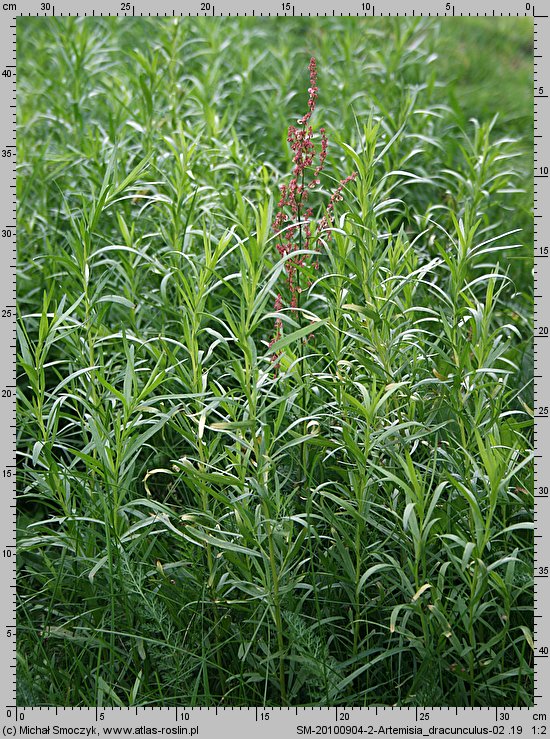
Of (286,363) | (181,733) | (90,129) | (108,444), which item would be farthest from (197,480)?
(90,129)

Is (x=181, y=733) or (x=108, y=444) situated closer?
(x=181, y=733)

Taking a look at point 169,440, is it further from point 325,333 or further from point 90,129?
point 90,129

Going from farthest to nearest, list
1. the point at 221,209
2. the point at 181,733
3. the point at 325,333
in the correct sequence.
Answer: the point at 221,209 < the point at 325,333 < the point at 181,733

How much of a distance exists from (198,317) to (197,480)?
0.49m

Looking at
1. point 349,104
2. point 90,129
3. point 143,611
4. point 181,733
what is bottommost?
point 181,733

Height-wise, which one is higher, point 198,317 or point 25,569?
point 198,317

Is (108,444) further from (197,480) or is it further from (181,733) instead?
(181,733)

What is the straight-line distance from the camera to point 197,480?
231 cm

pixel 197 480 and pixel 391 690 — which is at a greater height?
pixel 197 480

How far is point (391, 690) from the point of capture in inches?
91.1

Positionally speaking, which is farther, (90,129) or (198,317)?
(90,129)

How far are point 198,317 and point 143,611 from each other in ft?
2.83

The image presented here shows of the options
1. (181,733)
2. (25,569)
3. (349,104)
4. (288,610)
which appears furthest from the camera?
(349,104)

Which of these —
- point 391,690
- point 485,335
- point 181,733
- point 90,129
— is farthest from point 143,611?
point 90,129
